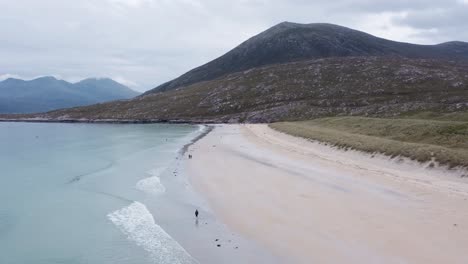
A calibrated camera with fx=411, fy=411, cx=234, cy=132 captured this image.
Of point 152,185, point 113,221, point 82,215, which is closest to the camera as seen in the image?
point 113,221

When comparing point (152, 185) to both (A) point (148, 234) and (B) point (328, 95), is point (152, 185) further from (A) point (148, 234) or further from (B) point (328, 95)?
(B) point (328, 95)

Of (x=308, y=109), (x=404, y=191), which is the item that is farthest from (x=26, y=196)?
(x=308, y=109)

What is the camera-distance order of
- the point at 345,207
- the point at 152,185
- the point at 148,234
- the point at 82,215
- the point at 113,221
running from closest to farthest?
the point at 148,234 → the point at 345,207 → the point at 113,221 → the point at 82,215 → the point at 152,185

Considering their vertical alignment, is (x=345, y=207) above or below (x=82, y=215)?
above

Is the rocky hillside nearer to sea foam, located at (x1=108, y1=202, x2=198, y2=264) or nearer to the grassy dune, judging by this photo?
the grassy dune

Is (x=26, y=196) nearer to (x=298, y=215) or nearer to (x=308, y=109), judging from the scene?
(x=298, y=215)

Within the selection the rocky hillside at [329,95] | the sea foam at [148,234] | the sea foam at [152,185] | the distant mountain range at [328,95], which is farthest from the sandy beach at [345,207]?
the distant mountain range at [328,95]

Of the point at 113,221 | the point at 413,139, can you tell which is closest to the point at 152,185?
the point at 113,221
